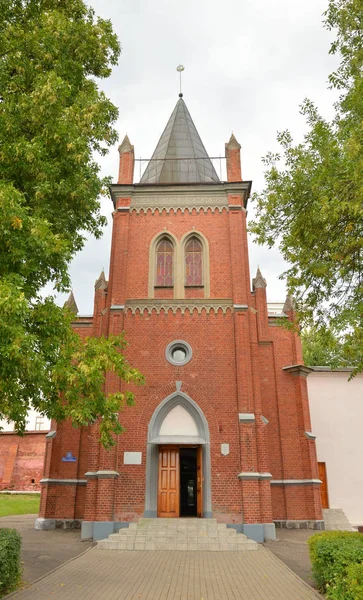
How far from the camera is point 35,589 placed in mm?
8203

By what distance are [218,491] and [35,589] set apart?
732cm

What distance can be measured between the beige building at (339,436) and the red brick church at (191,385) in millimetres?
4032

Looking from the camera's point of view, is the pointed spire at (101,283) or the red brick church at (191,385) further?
the pointed spire at (101,283)

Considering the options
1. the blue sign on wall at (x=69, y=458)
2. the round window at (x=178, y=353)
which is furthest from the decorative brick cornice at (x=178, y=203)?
the blue sign on wall at (x=69, y=458)

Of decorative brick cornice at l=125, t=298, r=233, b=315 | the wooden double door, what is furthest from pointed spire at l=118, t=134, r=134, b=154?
the wooden double door

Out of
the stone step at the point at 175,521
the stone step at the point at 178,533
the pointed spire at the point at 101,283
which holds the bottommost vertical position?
the stone step at the point at 178,533

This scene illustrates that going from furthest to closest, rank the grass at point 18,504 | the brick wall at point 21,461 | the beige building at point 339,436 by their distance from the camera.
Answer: the brick wall at point 21,461
the grass at point 18,504
the beige building at point 339,436

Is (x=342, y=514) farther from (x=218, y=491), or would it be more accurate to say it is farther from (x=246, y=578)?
(x=246, y=578)

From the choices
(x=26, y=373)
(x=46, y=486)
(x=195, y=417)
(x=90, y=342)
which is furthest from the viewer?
(x=46, y=486)

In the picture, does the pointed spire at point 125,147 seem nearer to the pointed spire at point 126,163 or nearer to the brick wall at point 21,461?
the pointed spire at point 126,163

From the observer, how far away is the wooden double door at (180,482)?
14.9 metres

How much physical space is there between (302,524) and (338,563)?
9.56 meters

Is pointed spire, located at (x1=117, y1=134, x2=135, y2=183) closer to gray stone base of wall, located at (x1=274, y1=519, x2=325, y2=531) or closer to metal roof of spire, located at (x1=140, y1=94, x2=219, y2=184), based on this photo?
metal roof of spire, located at (x1=140, y1=94, x2=219, y2=184)

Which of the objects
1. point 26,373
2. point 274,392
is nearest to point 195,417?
point 274,392
